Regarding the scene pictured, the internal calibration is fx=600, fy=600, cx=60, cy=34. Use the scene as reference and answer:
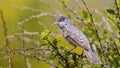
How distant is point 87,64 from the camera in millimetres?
3152

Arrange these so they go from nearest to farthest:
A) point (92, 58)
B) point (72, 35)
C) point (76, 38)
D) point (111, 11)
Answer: point (92, 58)
point (111, 11)
point (76, 38)
point (72, 35)

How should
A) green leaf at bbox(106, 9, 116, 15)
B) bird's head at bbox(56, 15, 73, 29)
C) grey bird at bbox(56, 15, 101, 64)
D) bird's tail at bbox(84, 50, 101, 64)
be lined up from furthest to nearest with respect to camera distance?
bird's head at bbox(56, 15, 73, 29) < grey bird at bbox(56, 15, 101, 64) < green leaf at bbox(106, 9, 116, 15) < bird's tail at bbox(84, 50, 101, 64)

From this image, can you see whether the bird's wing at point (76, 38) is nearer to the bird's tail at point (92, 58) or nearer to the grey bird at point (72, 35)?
the grey bird at point (72, 35)

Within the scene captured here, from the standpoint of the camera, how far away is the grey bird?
3.62 m

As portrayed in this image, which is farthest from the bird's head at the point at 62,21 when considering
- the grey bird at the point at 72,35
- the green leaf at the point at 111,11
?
the green leaf at the point at 111,11

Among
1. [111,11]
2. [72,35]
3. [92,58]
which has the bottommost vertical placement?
[72,35]

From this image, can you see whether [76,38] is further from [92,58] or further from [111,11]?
[92,58]

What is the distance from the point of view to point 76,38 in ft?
12.6

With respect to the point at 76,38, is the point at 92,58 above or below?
above

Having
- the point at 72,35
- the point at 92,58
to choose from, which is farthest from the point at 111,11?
the point at 72,35

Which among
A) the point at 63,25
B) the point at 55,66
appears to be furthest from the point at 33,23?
the point at 55,66

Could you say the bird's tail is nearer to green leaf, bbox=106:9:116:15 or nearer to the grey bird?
the grey bird

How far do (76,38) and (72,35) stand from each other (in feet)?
0.35

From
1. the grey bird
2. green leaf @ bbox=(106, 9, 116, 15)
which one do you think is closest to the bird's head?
the grey bird
